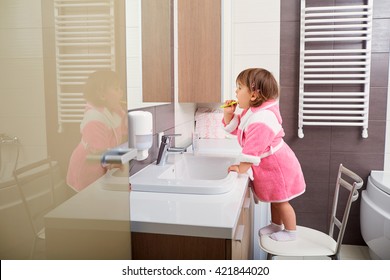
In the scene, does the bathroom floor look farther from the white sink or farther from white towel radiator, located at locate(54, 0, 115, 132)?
white towel radiator, located at locate(54, 0, 115, 132)

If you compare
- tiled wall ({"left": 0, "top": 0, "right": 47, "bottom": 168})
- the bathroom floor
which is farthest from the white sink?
the bathroom floor

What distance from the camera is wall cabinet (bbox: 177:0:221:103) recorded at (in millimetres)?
2730

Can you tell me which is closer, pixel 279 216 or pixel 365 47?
pixel 279 216

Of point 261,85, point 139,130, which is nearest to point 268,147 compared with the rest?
point 261,85

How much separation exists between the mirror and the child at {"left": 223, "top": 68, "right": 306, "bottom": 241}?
49 cm

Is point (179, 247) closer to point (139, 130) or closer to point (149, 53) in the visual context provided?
point (139, 130)

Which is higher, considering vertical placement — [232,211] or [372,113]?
A: [372,113]

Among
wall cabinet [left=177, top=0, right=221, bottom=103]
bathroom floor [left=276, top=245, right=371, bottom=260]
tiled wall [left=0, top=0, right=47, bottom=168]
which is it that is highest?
wall cabinet [left=177, top=0, right=221, bottom=103]

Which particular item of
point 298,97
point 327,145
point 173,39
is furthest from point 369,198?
point 173,39
